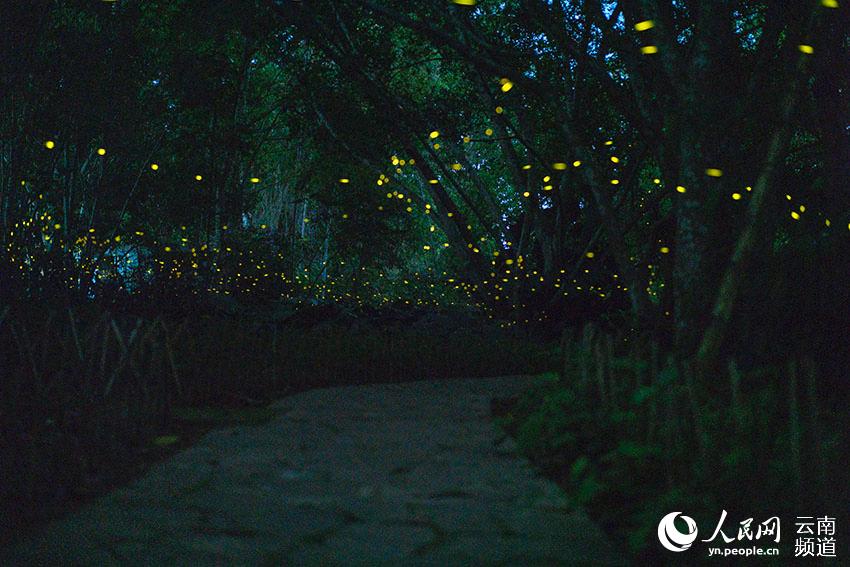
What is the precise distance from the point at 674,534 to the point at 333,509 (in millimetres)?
1526

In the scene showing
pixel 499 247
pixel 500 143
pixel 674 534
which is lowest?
pixel 674 534

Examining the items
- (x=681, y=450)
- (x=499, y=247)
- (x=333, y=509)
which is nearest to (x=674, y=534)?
(x=681, y=450)

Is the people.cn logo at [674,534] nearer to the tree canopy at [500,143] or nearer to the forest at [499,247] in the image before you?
the forest at [499,247]

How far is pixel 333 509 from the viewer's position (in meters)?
4.08

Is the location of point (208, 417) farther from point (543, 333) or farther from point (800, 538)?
point (543, 333)

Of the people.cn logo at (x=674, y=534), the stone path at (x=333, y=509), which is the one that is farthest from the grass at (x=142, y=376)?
the people.cn logo at (x=674, y=534)

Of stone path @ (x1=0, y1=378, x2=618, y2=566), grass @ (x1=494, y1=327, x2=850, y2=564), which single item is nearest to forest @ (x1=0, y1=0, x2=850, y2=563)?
grass @ (x1=494, y1=327, x2=850, y2=564)

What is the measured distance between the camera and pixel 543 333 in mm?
14023

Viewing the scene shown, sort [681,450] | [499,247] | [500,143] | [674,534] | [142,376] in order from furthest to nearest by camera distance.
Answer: [499,247]
[500,143]
[142,376]
[681,450]
[674,534]

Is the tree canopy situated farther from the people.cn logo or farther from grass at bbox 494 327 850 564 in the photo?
the people.cn logo

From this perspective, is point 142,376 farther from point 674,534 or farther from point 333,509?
point 674,534

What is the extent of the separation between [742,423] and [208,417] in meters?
4.19

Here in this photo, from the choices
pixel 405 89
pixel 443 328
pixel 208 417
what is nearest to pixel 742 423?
pixel 208 417

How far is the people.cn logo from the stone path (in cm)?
23
